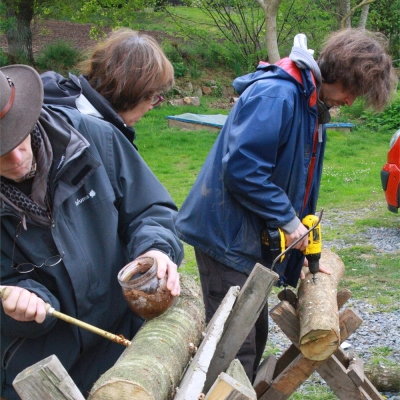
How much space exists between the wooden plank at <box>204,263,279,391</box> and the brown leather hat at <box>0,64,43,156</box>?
3.06ft

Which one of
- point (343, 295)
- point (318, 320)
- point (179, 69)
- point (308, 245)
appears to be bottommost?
point (179, 69)

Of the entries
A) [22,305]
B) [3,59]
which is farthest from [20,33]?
[22,305]

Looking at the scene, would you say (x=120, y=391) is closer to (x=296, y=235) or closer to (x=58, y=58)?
(x=296, y=235)

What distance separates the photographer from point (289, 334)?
349 cm

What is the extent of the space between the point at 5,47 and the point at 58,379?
2027cm

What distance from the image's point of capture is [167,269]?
2197 mm

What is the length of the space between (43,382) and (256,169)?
191 centimetres

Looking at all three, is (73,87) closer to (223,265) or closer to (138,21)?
(223,265)

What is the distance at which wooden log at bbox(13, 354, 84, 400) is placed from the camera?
153 cm

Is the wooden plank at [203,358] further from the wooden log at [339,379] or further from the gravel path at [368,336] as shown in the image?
the gravel path at [368,336]

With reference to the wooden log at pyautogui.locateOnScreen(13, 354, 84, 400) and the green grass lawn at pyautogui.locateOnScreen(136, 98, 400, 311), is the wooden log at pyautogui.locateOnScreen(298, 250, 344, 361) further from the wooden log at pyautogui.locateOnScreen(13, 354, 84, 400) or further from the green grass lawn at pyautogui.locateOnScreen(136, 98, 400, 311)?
the green grass lawn at pyautogui.locateOnScreen(136, 98, 400, 311)

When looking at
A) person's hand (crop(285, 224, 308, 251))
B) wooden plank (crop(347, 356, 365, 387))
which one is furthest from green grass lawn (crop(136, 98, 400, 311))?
person's hand (crop(285, 224, 308, 251))

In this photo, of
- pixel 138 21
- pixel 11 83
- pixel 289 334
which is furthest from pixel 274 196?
pixel 138 21

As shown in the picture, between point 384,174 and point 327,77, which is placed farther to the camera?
point 384,174
